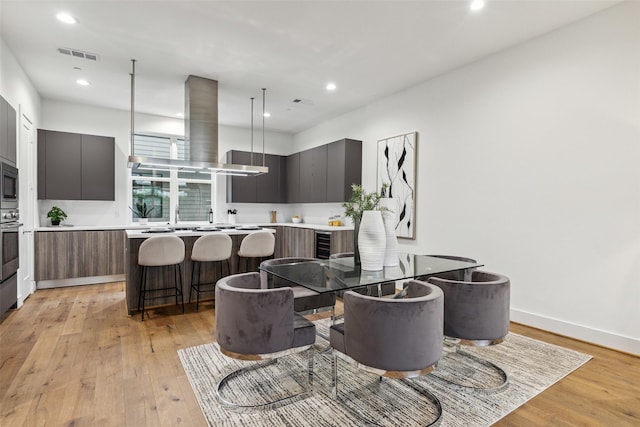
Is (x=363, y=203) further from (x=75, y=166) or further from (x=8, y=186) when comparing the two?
(x=75, y=166)

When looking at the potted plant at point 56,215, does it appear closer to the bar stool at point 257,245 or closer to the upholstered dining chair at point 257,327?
the bar stool at point 257,245

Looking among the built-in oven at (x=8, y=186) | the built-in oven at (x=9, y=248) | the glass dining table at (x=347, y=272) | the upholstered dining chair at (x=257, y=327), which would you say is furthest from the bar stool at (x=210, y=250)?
the upholstered dining chair at (x=257, y=327)

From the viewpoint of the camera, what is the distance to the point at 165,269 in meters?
4.09

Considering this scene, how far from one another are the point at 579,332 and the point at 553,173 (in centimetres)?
152

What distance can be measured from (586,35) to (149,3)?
12.9 feet

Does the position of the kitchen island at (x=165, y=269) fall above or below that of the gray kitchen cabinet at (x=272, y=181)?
below

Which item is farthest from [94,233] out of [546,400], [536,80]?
[536,80]

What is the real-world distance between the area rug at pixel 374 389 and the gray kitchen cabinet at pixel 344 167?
3.11 m

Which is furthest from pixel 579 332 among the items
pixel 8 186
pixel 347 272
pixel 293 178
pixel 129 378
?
pixel 8 186

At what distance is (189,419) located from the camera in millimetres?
1961

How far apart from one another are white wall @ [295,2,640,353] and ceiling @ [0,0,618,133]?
0.33 metres

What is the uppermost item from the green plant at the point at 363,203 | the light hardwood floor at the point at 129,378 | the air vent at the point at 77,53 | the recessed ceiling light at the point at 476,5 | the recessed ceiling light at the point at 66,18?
the recessed ceiling light at the point at 66,18

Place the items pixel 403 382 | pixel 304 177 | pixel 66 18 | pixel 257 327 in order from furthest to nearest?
1. pixel 304 177
2. pixel 66 18
3. pixel 403 382
4. pixel 257 327

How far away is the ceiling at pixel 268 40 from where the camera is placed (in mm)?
2973
